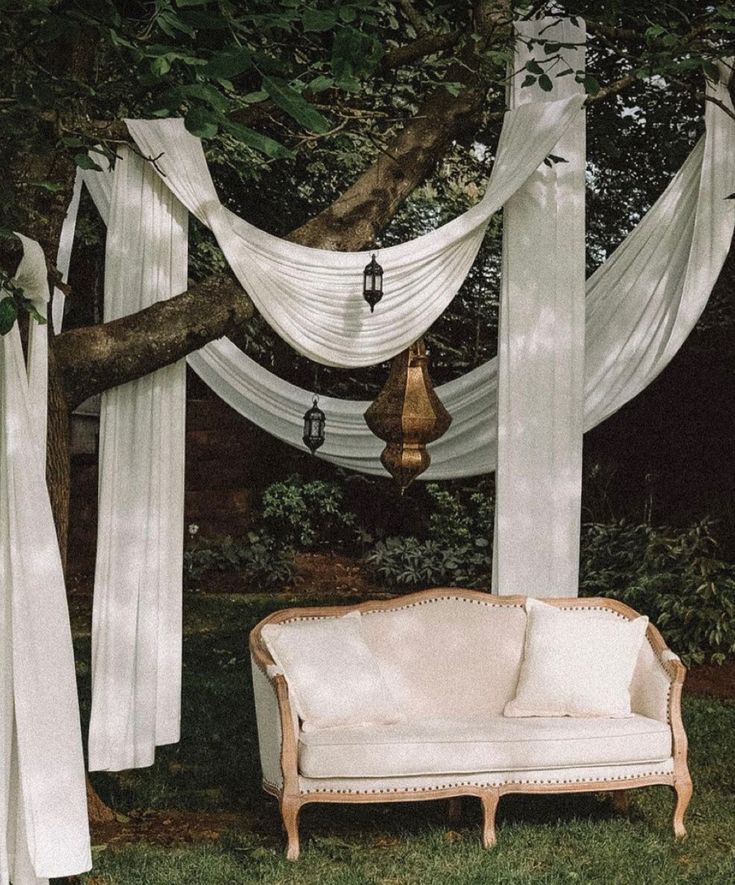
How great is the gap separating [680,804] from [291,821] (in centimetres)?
123

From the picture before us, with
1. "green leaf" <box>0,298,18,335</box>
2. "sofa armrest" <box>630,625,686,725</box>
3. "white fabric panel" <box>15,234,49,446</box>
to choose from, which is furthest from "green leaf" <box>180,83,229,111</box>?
"sofa armrest" <box>630,625,686,725</box>

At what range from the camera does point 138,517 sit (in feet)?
12.8

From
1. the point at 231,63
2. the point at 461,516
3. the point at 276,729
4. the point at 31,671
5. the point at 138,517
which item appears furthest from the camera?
the point at 461,516

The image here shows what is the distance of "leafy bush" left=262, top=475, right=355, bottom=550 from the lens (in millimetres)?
9250

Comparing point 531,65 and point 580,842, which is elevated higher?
point 531,65

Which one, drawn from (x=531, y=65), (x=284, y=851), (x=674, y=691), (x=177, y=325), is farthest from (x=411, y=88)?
(x=284, y=851)

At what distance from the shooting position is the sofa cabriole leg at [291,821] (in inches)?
139

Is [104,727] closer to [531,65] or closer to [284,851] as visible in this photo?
[284,851]

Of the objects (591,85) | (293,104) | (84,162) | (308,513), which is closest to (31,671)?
(84,162)

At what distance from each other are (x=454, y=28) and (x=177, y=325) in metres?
1.72

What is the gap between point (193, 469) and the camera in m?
9.28

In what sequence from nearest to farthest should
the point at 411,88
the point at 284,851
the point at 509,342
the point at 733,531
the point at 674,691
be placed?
the point at 284,851, the point at 674,691, the point at 509,342, the point at 411,88, the point at 733,531

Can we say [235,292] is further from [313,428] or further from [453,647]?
[453,647]

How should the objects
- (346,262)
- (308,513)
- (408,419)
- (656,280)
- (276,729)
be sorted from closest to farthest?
(276,729)
(346,262)
(656,280)
(408,419)
(308,513)
